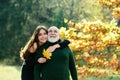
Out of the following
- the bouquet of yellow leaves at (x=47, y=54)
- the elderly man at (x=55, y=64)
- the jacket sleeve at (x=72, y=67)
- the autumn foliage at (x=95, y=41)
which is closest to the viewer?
the bouquet of yellow leaves at (x=47, y=54)

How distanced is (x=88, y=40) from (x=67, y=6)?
118 feet

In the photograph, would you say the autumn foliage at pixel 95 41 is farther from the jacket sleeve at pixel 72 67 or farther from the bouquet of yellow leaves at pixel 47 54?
the bouquet of yellow leaves at pixel 47 54

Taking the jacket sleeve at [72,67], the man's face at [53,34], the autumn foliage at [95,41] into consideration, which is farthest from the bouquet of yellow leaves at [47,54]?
the autumn foliage at [95,41]

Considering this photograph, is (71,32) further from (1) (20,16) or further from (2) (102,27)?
(1) (20,16)

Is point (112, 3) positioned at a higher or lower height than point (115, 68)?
higher

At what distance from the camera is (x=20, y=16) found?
40.6 meters

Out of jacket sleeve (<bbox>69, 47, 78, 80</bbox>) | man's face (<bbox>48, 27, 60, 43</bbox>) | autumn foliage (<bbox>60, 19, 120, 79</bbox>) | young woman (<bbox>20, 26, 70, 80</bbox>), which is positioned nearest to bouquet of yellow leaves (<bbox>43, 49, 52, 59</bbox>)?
young woman (<bbox>20, 26, 70, 80</bbox>)

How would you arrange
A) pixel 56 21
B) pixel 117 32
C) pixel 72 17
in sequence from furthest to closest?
pixel 72 17
pixel 56 21
pixel 117 32

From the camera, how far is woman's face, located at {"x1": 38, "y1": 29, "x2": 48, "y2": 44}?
22.1 ft

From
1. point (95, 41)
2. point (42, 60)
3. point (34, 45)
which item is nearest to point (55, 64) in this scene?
point (42, 60)

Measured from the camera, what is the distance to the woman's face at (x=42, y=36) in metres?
6.75

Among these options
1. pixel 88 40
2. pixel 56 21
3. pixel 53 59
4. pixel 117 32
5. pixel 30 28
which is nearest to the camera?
pixel 53 59

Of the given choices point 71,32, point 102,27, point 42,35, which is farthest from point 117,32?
point 42,35

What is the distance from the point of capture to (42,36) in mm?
6770
